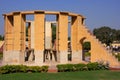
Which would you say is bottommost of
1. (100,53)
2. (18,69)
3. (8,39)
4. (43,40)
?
(18,69)

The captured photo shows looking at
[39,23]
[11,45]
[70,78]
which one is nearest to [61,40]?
[39,23]

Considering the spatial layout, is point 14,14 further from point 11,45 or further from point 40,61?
point 40,61

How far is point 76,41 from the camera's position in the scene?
2506 centimetres

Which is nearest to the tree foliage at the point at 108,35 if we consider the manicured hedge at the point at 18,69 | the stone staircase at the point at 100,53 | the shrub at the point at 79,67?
the stone staircase at the point at 100,53

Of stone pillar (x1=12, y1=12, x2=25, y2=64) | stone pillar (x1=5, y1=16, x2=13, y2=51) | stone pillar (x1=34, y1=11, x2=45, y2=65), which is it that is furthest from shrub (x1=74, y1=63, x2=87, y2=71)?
A: stone pillar (x1=5, y1=16, x2=13, y2=51)

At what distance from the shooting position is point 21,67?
1728 centimetres

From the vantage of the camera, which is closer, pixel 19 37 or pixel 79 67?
pixel 79 67

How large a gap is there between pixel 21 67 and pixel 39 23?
19.8 feet

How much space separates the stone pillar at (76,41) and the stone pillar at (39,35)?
4.13 meters

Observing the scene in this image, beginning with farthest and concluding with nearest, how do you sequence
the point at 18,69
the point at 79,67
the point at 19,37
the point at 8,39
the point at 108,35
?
the point at 108,35 < the point at 8,39 < the point at 19,37 < the point at 79,67 < the point at 18,69

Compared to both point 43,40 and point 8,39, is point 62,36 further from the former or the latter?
point 8,39

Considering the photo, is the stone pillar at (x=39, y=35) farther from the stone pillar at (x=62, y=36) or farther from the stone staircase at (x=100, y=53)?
the stone staircase at (x=100, y=53)

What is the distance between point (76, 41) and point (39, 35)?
4461mm

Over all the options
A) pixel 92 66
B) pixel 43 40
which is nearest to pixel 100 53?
pixel 92 66
